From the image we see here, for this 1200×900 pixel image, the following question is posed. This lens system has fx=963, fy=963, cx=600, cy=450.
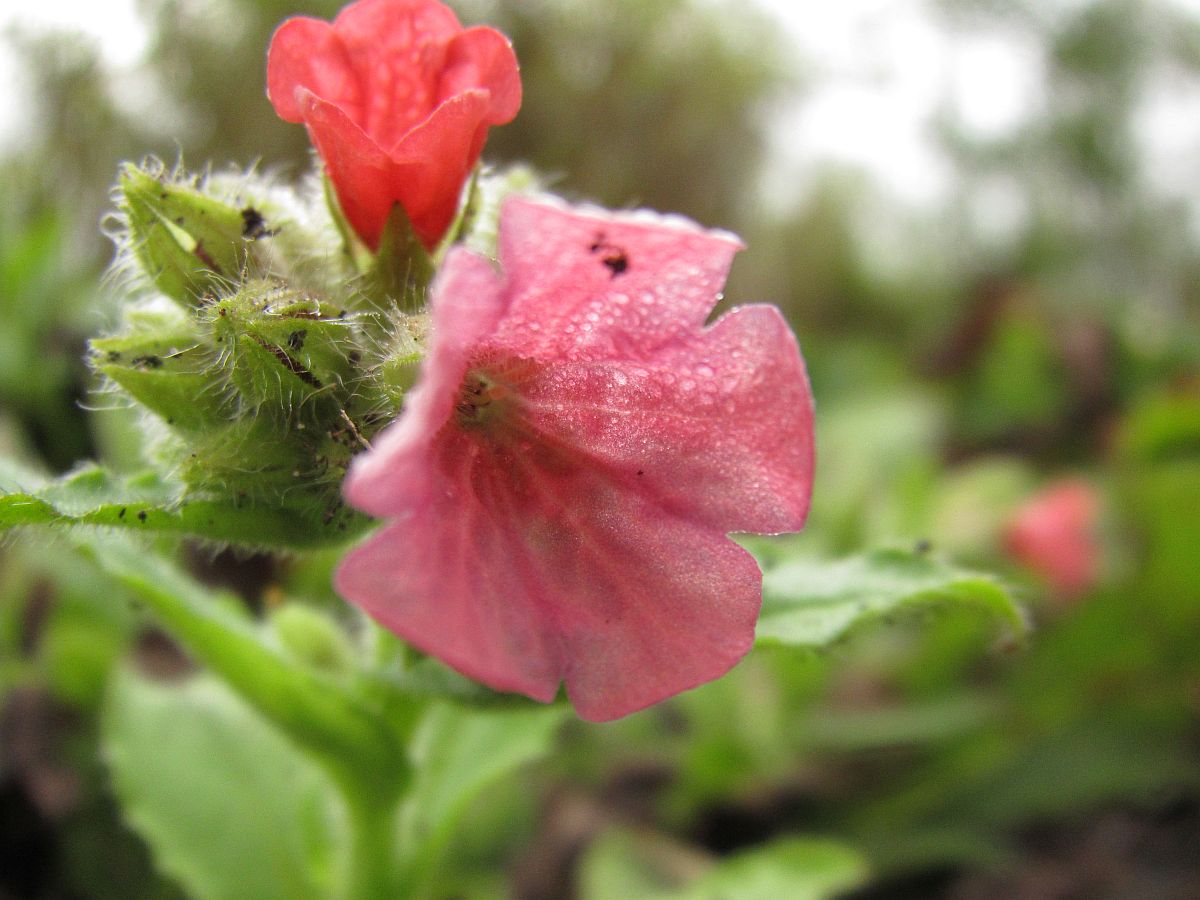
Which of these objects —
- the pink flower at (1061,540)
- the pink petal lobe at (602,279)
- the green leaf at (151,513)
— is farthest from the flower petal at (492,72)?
the pink flower at (1061,540)

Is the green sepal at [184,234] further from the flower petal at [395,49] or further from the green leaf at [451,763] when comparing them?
the green leaf at [451,763]

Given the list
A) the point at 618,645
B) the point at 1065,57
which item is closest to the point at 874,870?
the point at 618,645

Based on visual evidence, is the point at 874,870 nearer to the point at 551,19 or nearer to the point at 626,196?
the point at 626,196

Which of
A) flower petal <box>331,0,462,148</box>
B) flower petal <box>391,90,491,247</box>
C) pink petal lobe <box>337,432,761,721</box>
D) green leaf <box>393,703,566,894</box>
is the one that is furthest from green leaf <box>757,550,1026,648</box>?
flower petal <box>331,0,462,148</box>

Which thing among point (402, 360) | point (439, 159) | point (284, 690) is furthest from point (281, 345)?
point (284, 690)

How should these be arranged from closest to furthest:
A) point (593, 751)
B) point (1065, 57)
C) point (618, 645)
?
point (618, 645) → point (593, 751) → point (1065, 57)
